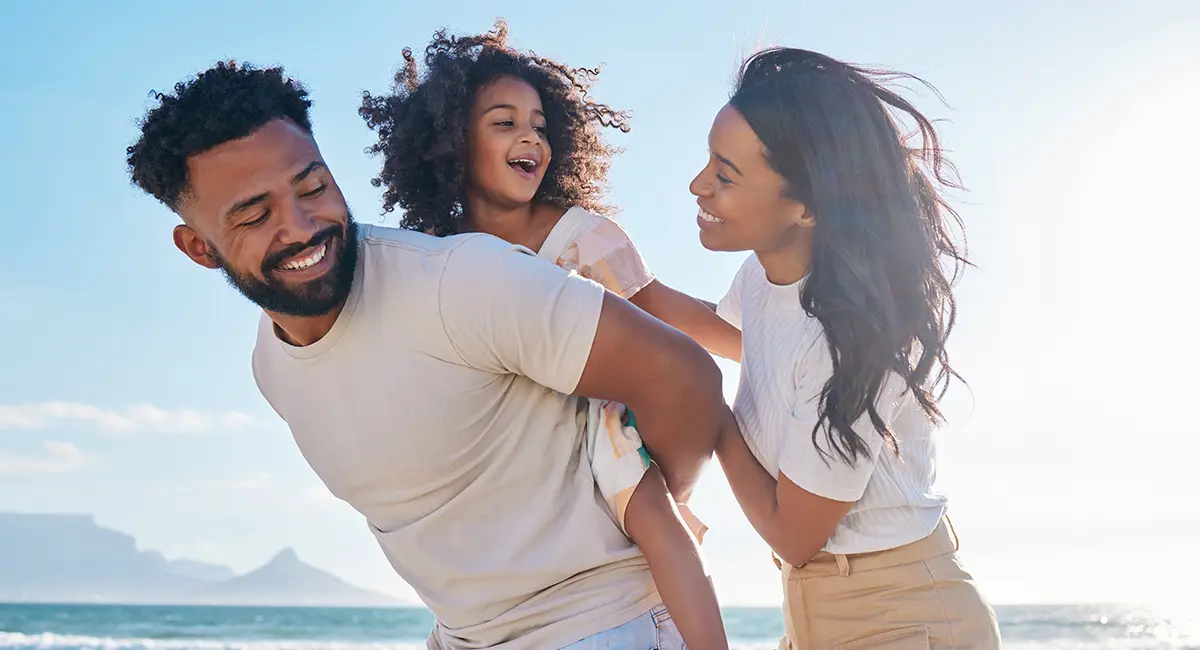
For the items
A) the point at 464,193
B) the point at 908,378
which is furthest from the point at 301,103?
the point at 908,378

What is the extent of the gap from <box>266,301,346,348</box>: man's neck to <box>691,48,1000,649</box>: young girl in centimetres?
102

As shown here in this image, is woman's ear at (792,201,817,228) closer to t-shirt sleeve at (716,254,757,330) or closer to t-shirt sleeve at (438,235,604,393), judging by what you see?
t-shirt sleeve at (716,254,757,330)

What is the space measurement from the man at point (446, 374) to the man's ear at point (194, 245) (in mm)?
52

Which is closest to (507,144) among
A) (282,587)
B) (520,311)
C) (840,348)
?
(520,311)

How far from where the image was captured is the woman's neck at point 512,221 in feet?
12.2

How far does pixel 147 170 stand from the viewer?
274 centimetres

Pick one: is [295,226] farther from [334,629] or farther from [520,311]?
[334,629]

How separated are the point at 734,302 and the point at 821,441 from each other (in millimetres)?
865

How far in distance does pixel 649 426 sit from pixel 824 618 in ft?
2.15

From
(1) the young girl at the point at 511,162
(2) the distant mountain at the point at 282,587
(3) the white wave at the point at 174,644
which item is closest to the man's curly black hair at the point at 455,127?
(1) the young girl at the point at 511,162

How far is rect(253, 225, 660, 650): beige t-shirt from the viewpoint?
2.51 metres

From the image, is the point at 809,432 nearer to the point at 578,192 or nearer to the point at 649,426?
the point at 649,426

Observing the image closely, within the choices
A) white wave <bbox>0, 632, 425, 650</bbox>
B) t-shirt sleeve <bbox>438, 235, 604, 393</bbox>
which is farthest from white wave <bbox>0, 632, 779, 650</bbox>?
t-shirt sleeve <bbox>438, 235, 604, 393</bbox>

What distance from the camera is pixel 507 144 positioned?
147 inches
